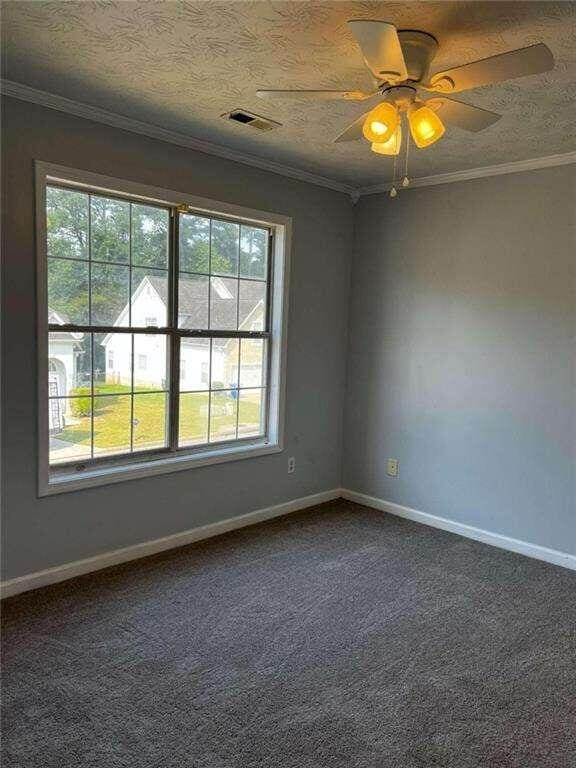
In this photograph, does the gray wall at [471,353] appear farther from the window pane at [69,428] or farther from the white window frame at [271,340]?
the window pane at [69,428]

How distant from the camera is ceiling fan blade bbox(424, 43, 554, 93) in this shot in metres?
1.63

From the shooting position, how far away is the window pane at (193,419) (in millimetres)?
3580

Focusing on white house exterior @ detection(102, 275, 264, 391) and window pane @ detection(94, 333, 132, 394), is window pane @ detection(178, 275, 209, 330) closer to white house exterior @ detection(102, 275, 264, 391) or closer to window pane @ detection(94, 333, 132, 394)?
white house exterior @ detection(102, 275, 264, 391)

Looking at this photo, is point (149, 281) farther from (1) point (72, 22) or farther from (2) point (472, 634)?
(2) point (472, 634)

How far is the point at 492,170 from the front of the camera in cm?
362

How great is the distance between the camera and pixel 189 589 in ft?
9.78

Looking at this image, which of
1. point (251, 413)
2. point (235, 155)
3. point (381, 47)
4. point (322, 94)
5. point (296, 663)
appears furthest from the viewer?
point (251, 413)

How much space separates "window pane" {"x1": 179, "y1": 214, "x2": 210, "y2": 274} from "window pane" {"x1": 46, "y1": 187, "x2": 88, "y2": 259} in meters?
0.61

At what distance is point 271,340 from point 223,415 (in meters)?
A: 0.65

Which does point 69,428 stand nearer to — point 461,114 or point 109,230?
point 109,230

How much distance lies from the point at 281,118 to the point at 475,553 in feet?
9.32

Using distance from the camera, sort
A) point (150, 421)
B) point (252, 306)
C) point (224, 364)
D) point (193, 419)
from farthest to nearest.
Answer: point (252, 306)
point (224, 364)
point (193, 419)
point (150, 421)

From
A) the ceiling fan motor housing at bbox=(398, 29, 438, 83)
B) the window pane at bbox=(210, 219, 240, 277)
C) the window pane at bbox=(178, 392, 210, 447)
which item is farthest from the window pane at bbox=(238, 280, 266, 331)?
the ceiling fan motor housing at bbox=(398, 29, 438, 83)

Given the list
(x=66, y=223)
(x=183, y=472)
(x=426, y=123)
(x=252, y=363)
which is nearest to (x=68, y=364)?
(x=66, y=223)
